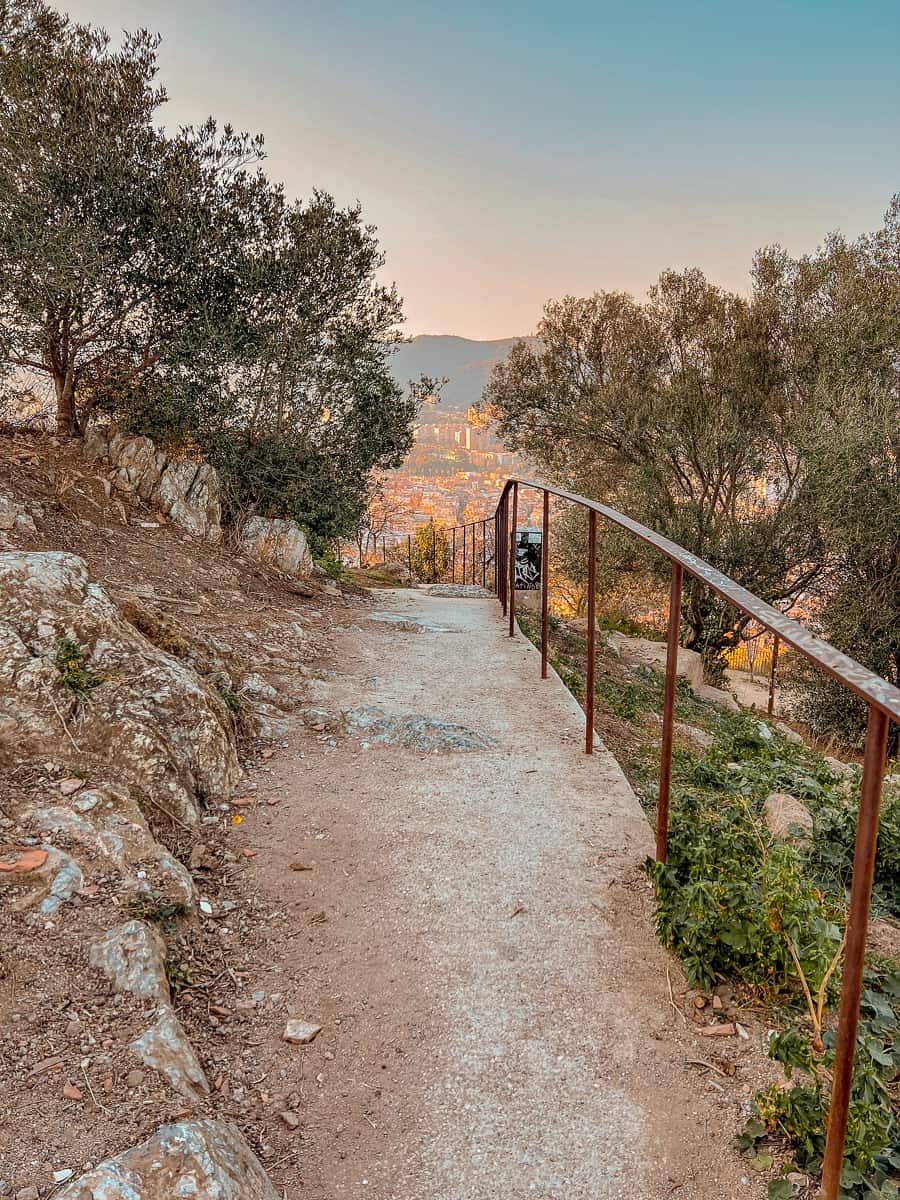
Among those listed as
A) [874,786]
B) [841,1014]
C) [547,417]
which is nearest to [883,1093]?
[841,1014]

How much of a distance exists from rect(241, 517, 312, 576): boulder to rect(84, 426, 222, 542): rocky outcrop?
43cm

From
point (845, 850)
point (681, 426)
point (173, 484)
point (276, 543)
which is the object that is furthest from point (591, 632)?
point (681, 426)

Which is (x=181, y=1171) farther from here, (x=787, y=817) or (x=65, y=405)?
(x=65, y=405)

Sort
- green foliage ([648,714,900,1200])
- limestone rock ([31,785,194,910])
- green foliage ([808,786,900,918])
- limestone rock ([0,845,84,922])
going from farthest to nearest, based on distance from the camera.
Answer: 1. green foliage ([808,786,900,918])
2. limestone rock ([31,785,194,910])
3. limestone rock ([0,845,84,922])
4. green foliage ([648,714,900,1200])

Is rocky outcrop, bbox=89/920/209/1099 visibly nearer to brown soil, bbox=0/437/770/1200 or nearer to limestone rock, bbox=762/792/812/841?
brown soil, bbox=0/437/770/1200

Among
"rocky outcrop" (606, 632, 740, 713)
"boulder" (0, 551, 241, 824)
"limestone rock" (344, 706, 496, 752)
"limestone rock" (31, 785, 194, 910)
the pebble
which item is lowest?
"rocky outcrop" (606, 632, 740, 713)

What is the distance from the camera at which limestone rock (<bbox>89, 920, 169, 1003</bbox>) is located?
189 cm

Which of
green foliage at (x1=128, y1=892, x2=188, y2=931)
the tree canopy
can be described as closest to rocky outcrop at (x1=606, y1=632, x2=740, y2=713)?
the tree canopy

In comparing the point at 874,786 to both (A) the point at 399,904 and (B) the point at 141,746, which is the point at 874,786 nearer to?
(A) the point at 399,904

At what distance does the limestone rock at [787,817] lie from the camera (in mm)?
2990

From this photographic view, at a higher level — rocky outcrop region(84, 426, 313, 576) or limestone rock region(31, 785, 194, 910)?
rocky outcrop region(84, 426, 313, 576)

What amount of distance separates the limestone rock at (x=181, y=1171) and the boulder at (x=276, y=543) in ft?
22.7

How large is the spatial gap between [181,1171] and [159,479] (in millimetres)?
7107

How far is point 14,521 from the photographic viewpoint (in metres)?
5.49
